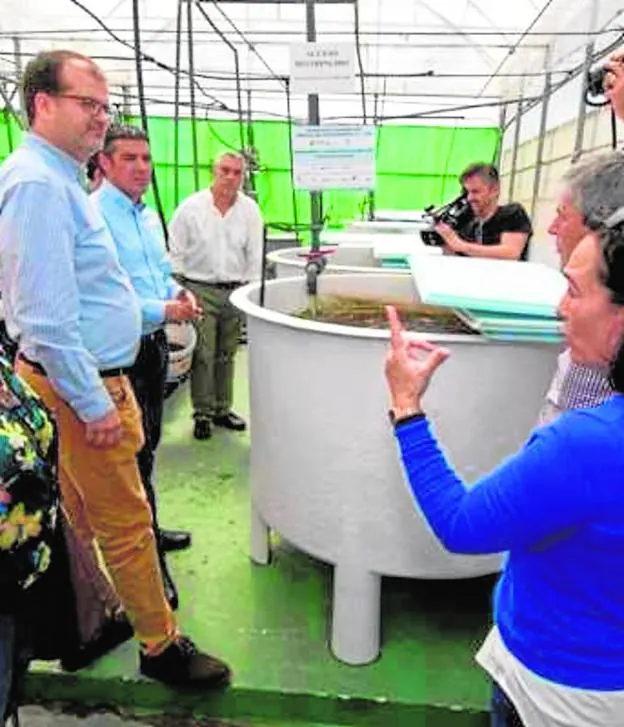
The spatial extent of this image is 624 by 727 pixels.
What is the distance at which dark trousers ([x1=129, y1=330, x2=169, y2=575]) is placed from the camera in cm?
187

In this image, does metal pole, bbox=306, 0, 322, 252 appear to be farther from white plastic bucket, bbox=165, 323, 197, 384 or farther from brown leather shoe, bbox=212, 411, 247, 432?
brown leather shoe, bbox=212, 411, 247, 432

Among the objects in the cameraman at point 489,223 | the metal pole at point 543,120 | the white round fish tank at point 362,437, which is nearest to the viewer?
the white round fish tank at point 362,437

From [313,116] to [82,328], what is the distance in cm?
94

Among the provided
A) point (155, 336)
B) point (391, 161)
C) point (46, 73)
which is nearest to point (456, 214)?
point (155, 336)

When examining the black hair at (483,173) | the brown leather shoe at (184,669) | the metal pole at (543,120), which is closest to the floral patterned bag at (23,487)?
the brown leather shoe at (184,669)

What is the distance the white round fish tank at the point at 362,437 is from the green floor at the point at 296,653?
0.34 feet

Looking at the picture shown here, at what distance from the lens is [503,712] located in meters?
1.04

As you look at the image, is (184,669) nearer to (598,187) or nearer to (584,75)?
(598,187)

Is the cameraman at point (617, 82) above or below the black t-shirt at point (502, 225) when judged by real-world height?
above

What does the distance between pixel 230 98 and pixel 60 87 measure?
9.06 metres

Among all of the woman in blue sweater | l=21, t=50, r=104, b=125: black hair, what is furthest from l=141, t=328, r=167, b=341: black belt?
the woman in blue sweater

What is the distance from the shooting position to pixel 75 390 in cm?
135

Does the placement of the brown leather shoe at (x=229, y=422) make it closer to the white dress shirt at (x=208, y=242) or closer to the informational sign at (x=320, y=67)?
the white dress shirt at (x=208, y=242)

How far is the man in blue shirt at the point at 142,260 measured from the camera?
186 cm
